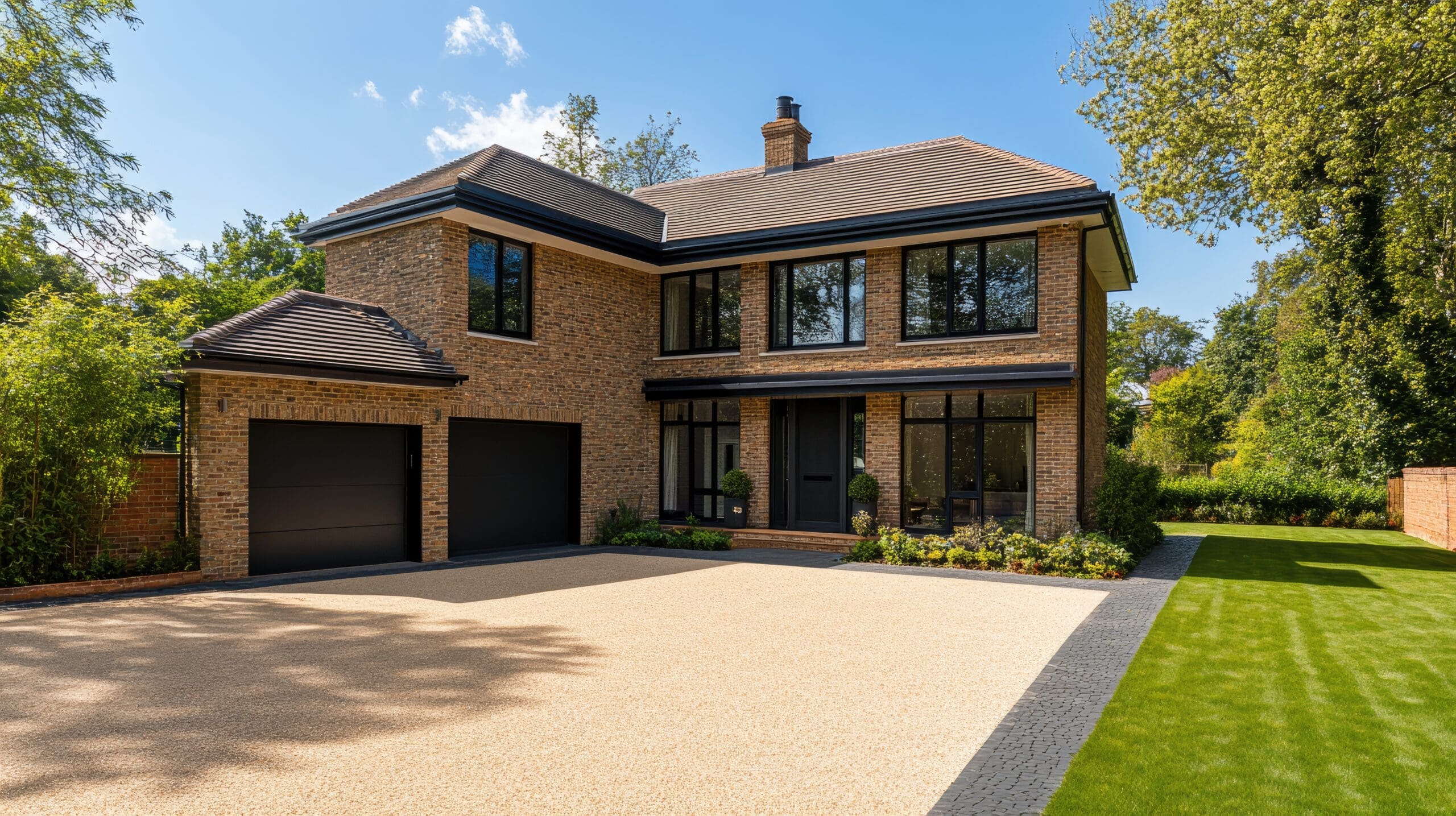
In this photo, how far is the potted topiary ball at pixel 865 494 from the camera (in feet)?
47.7

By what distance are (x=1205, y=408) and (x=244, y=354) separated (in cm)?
3929

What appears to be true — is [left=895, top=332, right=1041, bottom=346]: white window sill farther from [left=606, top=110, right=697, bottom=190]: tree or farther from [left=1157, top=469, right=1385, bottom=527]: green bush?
[left=606, top=110, right=697, bottom=190]: tree

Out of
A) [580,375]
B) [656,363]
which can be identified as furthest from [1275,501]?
[580,375]

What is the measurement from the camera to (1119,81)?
22.7 meters

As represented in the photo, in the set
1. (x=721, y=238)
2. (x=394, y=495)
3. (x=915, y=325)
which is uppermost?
(x=721, y=238)

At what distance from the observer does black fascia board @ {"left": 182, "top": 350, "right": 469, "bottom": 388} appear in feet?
33.2

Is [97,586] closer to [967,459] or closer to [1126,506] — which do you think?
[967,459]

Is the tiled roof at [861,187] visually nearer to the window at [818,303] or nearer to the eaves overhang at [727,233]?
the eaves overhang at [727,233]

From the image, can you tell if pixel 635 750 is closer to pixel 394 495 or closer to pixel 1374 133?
pixel 394 495

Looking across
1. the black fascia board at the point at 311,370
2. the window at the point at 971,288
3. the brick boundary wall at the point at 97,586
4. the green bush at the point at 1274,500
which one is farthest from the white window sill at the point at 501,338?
the green bush at the point at 1274,500

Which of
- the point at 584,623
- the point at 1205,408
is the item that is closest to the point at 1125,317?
the point at 1205,408

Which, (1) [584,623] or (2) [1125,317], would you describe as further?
(2) [1125,317]

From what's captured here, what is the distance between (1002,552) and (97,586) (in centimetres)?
1193

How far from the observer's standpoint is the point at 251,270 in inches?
1629
